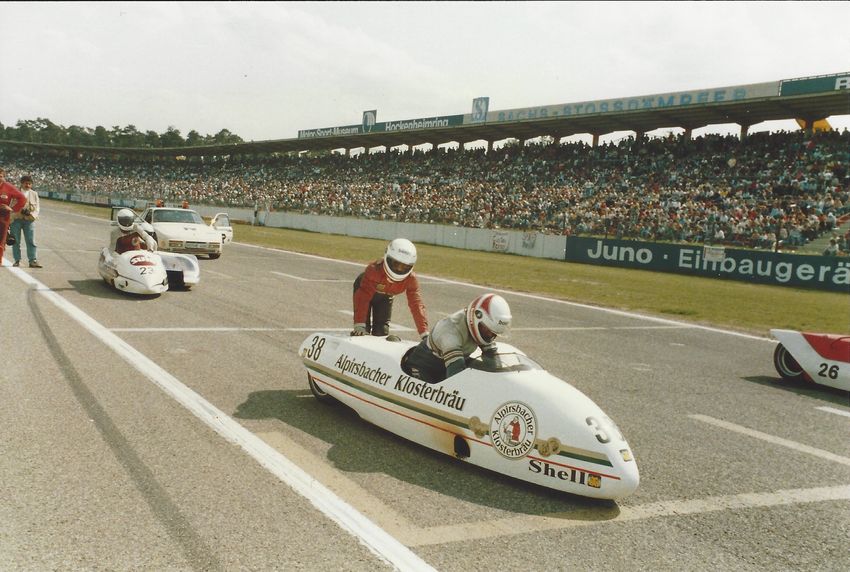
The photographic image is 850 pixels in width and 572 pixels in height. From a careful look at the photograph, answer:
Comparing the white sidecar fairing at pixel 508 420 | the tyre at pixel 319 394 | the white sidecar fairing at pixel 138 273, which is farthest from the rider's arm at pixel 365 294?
the white sidecar fairing at pixel 138 273

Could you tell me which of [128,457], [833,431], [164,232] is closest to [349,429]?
[128,457]

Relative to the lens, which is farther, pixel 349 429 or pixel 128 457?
pixel 349 429

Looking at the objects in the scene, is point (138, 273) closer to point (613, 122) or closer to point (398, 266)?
point (398, 266)

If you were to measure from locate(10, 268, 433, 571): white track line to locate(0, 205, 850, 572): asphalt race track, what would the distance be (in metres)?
0.02

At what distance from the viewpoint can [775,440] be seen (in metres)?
6.34

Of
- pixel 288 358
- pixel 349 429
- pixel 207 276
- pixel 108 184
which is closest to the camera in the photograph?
pixel 349 429

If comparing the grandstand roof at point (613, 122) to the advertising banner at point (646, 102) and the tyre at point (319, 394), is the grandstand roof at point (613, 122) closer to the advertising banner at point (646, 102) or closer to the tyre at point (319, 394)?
the advertising banner at point (646, 102)

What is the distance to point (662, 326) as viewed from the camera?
13523 mm

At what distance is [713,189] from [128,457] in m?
31.4

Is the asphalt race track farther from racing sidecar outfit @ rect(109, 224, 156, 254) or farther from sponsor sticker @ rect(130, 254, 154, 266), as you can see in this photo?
racing sidecar outfit @ rect(109, 224, 156, 254)

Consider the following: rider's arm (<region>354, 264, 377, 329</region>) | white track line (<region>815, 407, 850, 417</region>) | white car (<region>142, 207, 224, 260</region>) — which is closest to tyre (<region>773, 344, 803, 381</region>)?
white track line (<region>815, 407, 850, 417</region>)

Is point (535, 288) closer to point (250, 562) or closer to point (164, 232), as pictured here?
point (164, 232)

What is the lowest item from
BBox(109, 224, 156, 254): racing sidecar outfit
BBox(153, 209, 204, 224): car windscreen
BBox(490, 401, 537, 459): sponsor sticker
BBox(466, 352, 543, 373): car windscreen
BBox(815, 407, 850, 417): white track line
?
BBox(815, 407, 850, 417): white track line

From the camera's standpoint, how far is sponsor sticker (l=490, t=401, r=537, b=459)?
185 inches
